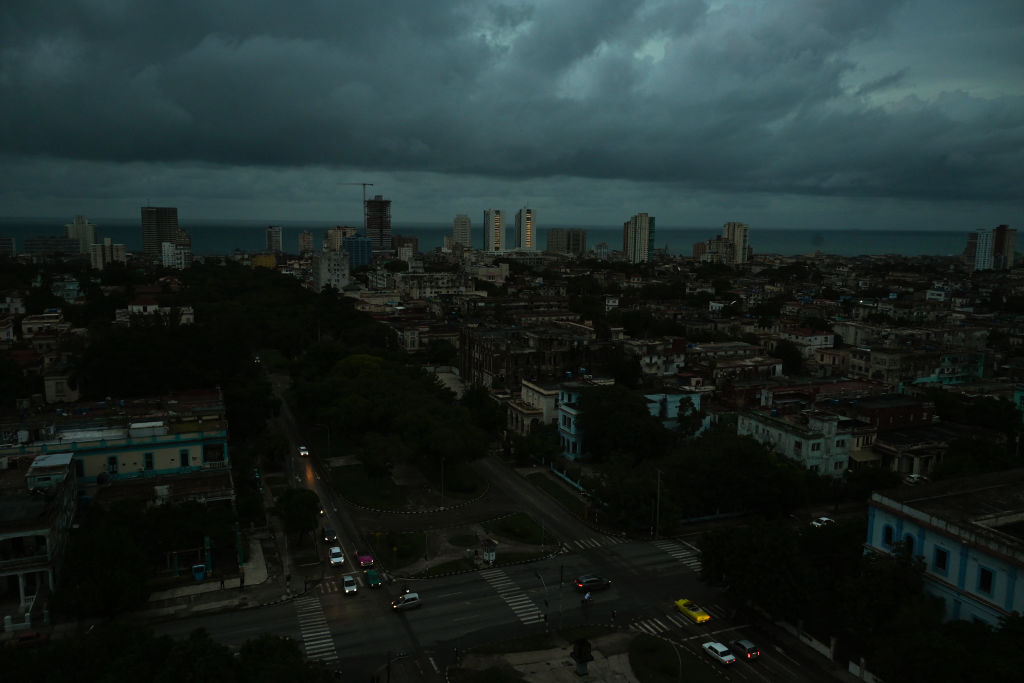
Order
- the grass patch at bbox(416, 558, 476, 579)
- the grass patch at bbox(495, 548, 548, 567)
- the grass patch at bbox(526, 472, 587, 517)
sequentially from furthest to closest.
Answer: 1. the grass patch at bbox(526, 472, 587, 517)
2. the grass patch at bbox(495, 548, 548, 567)
3. the grass patch at bbox(416, 558, 476, 579)

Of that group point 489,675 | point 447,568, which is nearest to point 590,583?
point 447,568

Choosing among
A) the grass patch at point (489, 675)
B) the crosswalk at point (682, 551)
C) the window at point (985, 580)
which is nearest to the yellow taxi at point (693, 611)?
the crosswalk at point (682, 551)

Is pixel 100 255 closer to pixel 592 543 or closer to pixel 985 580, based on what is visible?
pixel 592 543

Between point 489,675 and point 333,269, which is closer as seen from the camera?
point 489,675

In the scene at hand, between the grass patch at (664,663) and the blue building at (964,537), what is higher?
the blue building at (964,537)

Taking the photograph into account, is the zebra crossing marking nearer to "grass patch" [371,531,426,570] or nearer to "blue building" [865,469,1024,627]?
"grass patch" [371,531,426,570]

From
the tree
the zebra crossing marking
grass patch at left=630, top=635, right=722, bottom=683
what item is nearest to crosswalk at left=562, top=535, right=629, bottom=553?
the zebra crossing marking

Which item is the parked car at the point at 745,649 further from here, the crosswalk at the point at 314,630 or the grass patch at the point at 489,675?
the crosswalk at the point at 314,630
